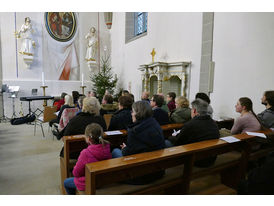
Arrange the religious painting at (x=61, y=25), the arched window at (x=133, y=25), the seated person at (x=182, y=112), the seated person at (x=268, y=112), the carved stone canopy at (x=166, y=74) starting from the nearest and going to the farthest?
1. the seated person at (x=268, y=112)
2. the seated person at (x=182, y=112)
3. the carved stone canopy at (x=166, y=74)
4. the religious painting at (x=61, y=25)
5. the arched window at (x=133, y=25)

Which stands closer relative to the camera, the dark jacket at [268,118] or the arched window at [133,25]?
the dark jacket at [268,118]

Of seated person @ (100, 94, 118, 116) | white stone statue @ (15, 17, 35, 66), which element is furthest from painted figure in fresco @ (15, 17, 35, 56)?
seated person @ (100, 94, 118, 116)

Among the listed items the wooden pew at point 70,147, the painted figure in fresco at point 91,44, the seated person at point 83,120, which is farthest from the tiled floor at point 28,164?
the painted figure in fresco at point 91,44

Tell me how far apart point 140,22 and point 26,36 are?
4852 mm

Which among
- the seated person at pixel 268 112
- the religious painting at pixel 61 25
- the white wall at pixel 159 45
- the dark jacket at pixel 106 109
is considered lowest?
the dark jacket at pixel 106 109

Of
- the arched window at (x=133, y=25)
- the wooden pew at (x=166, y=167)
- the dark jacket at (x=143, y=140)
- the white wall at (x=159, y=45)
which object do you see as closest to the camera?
A: the wooden pew at (x=166, y=167)

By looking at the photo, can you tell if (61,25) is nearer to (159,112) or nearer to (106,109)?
(106,109)

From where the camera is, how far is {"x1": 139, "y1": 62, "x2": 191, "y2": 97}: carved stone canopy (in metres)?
6.00

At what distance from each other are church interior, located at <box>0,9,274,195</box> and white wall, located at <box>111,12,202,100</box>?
0.04 meters

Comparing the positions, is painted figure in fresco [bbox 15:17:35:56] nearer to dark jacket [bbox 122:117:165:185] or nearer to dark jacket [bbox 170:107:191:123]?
dark jacket [bbox 170:107:191:123]

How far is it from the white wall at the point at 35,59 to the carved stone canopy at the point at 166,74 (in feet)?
12.8

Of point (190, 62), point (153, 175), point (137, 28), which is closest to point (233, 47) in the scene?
point (190, 62)

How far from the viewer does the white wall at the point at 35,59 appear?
8078 millimetres

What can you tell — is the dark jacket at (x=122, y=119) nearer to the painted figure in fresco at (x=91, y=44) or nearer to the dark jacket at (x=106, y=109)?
the dark jacket at (x=106, y=109)
